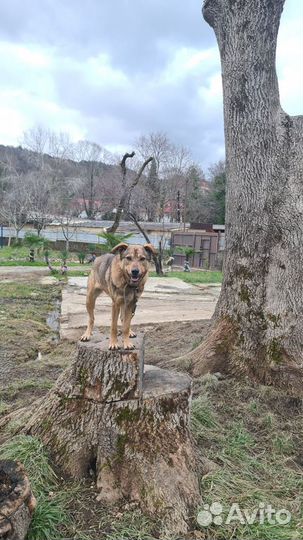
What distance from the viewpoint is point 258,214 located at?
4133mm

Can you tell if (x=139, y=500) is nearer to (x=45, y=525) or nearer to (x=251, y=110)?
(x=45, y=525)

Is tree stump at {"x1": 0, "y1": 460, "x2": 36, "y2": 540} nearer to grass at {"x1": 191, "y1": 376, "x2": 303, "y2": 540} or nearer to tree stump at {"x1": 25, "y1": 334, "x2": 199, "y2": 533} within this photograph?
tree stump at {"x1": 25, "y1": 334, "x2": 199, "y2": 533}

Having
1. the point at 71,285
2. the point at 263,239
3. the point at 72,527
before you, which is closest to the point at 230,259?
the point at 263,239

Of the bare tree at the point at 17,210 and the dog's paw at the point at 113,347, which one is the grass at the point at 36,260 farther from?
the dog's paw at the point at 113,347

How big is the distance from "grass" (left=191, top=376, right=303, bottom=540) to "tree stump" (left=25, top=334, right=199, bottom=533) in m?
0.24

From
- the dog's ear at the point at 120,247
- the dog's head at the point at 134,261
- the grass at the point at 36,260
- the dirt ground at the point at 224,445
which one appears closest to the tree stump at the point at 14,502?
the dirt ground at the point at 224,445

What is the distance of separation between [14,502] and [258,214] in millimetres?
3270

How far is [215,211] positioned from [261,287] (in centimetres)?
4278

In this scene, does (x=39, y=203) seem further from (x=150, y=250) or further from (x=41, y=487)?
(x=41, y=487)

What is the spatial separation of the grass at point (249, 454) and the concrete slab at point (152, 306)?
3.89 metres

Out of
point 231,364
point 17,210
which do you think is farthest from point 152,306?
point 17,210

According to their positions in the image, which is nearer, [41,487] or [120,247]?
[41,487]

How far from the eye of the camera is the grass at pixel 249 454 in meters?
2.33

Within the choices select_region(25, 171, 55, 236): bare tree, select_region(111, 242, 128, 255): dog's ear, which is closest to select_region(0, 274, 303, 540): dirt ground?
select_region(111, 242, 128, 255): dog's ear
